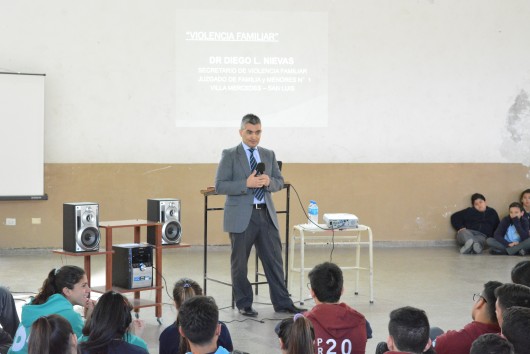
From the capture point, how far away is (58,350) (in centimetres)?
289

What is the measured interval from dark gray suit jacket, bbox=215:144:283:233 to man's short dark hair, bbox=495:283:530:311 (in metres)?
2.87

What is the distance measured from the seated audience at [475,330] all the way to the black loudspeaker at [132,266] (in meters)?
2.94

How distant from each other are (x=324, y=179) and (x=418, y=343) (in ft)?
23.6

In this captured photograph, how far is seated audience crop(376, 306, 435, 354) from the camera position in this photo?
9.75 ft

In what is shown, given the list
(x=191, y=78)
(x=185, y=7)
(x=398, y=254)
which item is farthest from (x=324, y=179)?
(x=185, y=7)

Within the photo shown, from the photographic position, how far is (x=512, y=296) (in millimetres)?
3408

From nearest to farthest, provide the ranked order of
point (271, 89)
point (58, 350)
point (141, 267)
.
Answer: point (58, 350), point (141, 267), point (271, 89)

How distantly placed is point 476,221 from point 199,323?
791cm

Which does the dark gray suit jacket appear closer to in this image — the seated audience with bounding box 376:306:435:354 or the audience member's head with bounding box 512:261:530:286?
the audience member's head with bounding box 512:261:530:286

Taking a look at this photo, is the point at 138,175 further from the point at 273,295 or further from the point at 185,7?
the point at 273,295

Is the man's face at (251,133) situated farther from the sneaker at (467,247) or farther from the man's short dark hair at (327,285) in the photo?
the sneaker at (467,247)

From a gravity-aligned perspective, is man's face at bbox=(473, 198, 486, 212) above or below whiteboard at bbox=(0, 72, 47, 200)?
below

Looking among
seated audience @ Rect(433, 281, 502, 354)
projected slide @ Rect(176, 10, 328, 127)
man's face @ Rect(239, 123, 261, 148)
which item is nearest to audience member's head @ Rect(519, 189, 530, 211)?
projected slide @ Rect(176, 10, 328, 127)

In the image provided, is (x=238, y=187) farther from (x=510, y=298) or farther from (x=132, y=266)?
(x=510, y=298)
